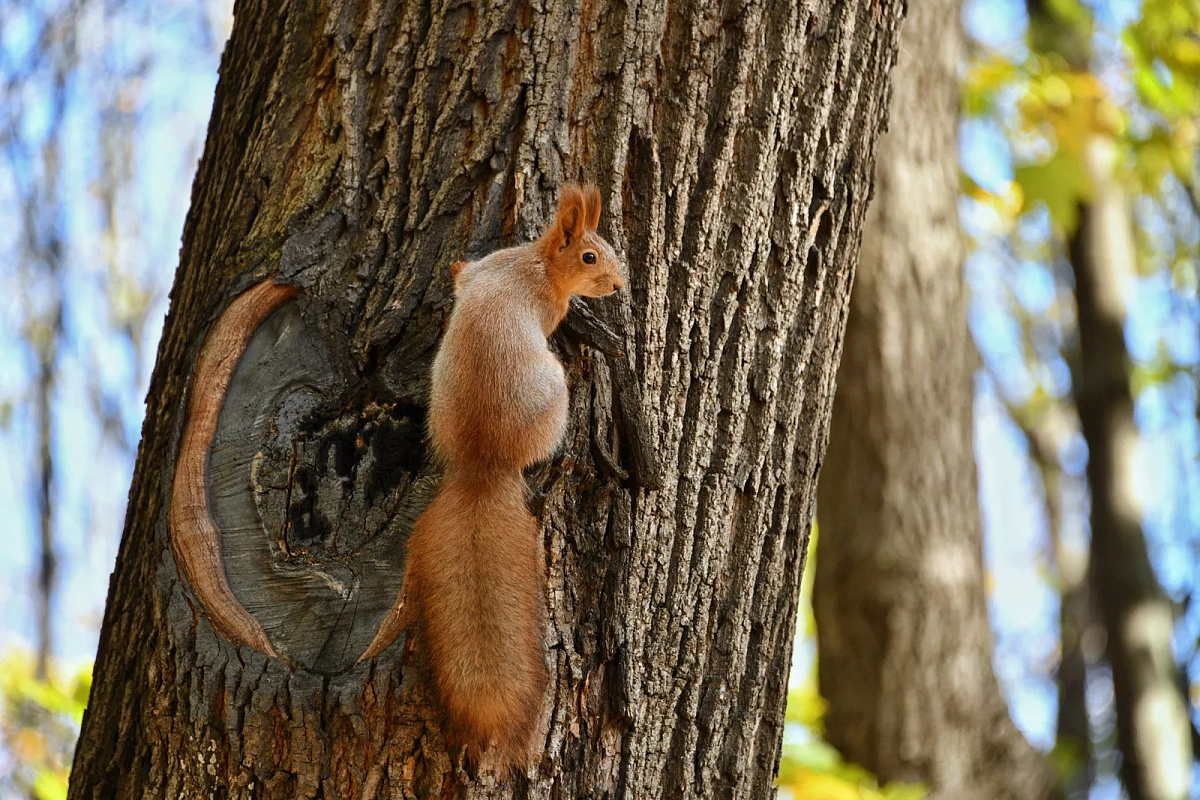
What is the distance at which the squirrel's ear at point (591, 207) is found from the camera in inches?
73.0

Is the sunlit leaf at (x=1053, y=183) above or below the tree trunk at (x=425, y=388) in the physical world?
above

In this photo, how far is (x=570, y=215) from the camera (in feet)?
6.27

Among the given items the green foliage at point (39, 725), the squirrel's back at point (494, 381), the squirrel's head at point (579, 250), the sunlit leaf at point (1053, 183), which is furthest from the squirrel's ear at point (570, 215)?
the sunlit leaf at point (1053, 183)

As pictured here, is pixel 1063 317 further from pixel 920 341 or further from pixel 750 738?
pixel 750 738

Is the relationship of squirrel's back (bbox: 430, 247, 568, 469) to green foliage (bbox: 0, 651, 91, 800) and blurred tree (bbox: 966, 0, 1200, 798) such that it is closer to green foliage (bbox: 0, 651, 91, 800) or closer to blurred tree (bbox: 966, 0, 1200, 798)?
green foliage (bbox: 0, 651, 91, 800)

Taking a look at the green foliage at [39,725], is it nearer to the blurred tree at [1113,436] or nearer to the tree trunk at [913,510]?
the tree trunk at [913,510]

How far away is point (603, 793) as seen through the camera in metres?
1.71

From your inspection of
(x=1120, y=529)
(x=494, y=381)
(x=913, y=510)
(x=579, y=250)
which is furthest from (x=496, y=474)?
(x=1120, y=529)

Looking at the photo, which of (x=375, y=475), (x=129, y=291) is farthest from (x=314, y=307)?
(x=129, y=291)

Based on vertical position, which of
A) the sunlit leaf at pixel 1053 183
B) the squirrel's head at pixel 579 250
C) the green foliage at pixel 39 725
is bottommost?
the green foliage at pixel 39 725

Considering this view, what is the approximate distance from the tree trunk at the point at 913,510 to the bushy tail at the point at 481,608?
3.19m

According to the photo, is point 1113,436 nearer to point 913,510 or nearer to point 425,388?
point 913,510

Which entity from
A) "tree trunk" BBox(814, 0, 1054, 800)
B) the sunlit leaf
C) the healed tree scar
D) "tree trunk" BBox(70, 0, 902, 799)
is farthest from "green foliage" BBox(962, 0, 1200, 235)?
the healed tree scar

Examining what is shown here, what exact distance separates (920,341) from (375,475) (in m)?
3.45
